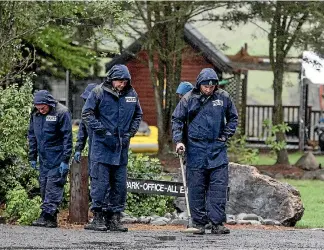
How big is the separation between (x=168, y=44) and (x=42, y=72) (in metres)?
8.05

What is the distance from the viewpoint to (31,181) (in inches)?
615

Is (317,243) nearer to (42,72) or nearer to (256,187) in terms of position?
(256,187)

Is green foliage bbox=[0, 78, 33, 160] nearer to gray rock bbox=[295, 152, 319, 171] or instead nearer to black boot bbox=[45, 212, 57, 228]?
black boot bbox=[45, 212, 57, 228]

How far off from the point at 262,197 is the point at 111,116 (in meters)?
3.08

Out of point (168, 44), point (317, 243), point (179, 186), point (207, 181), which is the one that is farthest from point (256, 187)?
point (168, 44)

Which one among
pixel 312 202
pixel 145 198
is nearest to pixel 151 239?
pixel 145 198

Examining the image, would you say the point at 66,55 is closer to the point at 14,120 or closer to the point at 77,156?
the point at 14,120

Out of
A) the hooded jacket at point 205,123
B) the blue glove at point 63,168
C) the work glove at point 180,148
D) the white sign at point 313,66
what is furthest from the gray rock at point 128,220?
the white sign at point 313,66

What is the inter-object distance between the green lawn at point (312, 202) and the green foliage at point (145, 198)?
1976 mm

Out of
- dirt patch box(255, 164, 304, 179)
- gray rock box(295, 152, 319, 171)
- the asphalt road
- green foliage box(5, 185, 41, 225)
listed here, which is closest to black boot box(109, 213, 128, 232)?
the asphalt road

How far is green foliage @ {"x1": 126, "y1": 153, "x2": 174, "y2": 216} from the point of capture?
15.9 m

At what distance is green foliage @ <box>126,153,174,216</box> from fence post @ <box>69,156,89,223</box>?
1.51 m

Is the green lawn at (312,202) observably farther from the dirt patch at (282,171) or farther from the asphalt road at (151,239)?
the asphalt road at (151,239)

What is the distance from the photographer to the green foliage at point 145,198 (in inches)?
627
